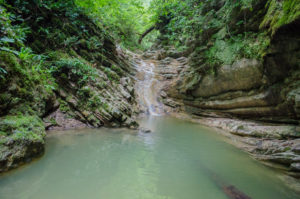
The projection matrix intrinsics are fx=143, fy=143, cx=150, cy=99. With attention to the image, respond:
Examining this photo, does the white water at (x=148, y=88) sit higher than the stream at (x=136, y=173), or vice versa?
the white water at (x=148, y=88)

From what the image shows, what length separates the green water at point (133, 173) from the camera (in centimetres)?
209

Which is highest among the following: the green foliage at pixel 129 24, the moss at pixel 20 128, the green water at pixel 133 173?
the green foliage at pixel 129 24

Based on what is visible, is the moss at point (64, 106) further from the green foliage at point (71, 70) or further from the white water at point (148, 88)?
the white water at point (148, 88)

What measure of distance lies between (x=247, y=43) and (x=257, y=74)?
5.10 feet

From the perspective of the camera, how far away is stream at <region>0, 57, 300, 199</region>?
6.90ft

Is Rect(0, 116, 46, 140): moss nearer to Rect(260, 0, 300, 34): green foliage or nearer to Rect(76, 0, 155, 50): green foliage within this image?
Rect(260, 0, 300, 34): green foliage

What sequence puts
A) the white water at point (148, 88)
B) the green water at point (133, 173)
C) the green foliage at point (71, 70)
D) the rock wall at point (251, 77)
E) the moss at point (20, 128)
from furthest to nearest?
1. the white water at point (148, 88)
2. the green foliage at point (71, 70)
3. the rock wall at point (251, 77)
4. the moss at point (20, 128)
5. the green water at point (133, 173)

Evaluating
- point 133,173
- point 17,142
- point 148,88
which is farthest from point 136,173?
point 148,88

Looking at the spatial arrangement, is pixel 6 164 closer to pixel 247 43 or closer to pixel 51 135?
pixel 51 135

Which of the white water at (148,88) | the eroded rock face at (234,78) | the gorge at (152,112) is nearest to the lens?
the gorge at (152,112)

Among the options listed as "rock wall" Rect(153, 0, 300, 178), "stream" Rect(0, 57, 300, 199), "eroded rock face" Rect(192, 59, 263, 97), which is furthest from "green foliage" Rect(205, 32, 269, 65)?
"stream" Rect(0, 57, 300, 199)

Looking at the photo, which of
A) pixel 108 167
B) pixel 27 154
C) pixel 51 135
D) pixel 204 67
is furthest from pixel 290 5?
pixel 51 135

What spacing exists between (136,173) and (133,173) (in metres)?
0.06

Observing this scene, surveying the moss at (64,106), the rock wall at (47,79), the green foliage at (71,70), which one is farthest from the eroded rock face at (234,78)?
the moss at (64,106)
